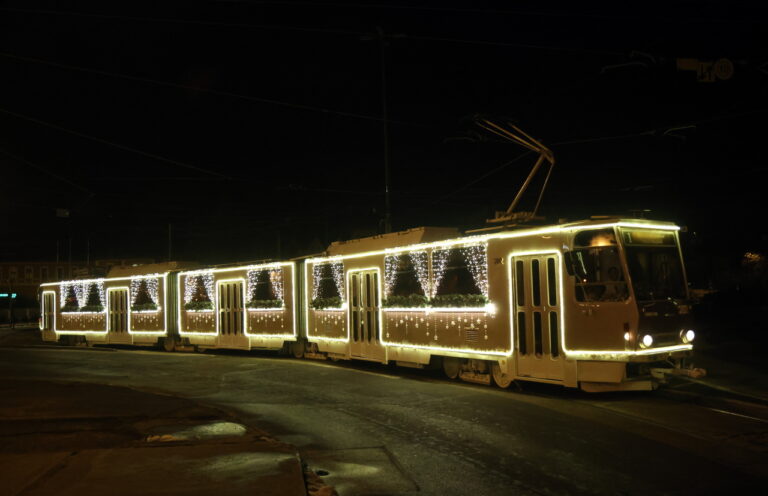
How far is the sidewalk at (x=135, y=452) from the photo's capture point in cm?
643

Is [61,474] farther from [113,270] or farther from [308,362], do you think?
[113,270]

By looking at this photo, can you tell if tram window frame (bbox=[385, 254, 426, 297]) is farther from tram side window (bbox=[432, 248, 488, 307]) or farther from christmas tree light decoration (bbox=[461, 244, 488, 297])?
christmas tree light decoration (bbox=[461, 244, 488, 297])

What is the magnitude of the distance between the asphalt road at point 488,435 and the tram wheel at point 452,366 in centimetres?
38

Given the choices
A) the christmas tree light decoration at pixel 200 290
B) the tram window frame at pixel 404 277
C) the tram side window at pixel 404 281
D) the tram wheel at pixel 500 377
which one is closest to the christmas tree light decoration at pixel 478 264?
the tram wheel at pixel 500 377

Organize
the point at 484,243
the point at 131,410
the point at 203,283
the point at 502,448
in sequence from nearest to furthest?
the point at 502,448 → the point at 131,410 → the point at 484,243 → the point at 203,283

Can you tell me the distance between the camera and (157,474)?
6848 mm

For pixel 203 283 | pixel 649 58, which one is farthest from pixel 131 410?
pixel 203 283

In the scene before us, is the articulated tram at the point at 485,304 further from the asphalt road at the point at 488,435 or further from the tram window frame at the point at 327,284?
the asphalt road at the point at 488,435

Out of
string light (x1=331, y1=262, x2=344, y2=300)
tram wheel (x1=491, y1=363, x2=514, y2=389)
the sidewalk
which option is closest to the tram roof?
string light (x1=331, y1=262, x2=344, y2=300)

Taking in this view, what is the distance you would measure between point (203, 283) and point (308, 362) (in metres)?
6.87

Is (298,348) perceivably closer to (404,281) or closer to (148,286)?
(404,281)

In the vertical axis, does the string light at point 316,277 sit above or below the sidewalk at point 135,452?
above

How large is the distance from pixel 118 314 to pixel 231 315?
25.1 ft

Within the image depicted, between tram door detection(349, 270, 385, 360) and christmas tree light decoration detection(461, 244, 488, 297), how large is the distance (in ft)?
12.6
